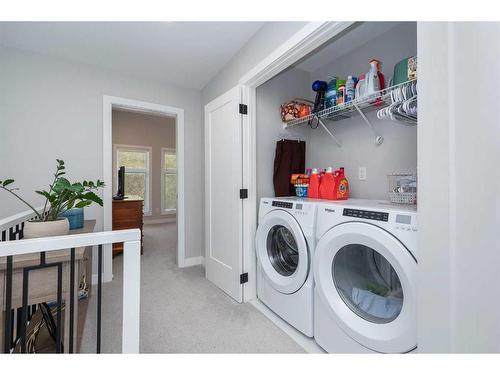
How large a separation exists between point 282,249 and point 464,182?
129 cm

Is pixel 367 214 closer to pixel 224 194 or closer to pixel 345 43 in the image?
pixel 224 194

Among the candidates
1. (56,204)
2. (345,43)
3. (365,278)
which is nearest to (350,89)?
(345,43)

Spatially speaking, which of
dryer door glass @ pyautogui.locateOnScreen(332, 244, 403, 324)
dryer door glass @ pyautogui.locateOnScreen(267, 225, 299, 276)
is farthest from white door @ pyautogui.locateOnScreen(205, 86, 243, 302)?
dryer door glass @ pyautogui.locateOnScreen(332, 244, 403, 324)

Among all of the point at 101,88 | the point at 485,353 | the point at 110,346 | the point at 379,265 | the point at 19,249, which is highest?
the point at 101,88

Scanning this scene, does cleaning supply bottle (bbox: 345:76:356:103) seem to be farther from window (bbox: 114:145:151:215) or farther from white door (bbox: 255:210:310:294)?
window (bbox: 114:145:151:215)

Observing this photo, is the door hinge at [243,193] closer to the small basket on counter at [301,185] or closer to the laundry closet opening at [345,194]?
the laundry closet opening at [345,194]

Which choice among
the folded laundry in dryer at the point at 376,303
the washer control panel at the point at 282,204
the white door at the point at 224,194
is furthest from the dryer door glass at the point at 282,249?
the folded laundry in dryer at the point at 376,303

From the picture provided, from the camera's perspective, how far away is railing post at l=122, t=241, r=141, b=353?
0.89 metres

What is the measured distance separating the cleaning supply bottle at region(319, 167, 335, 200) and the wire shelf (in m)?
0.46

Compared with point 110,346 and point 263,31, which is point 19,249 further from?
point 263,31

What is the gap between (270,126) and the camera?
2172 mm

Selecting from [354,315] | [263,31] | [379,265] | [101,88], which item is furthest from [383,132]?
[101,88]

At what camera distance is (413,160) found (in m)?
1.64

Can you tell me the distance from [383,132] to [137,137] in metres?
5.44
